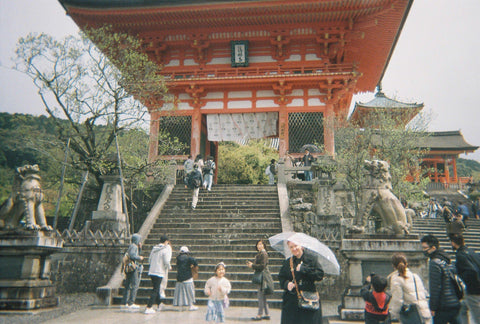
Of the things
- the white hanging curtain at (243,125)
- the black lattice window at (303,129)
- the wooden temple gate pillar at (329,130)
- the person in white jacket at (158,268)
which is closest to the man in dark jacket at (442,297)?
the person in white jacket at (158,268)

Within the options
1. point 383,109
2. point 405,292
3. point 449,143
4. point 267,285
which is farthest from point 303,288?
point 449,143

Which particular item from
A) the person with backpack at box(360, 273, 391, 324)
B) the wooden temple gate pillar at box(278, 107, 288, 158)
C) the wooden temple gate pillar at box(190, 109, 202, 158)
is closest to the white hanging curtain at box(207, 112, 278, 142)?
the wooden temple gate pillar at box(190, 109, 202, 158)

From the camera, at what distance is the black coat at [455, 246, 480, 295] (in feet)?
12.7

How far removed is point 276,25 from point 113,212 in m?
12.2

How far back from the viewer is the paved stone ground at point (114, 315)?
20.3 ft

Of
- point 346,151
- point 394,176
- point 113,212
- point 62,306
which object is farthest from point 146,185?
point 394,176

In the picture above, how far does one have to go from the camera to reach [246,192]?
13.5 meters

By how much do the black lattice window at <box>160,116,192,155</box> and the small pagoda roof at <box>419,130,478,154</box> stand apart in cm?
2030

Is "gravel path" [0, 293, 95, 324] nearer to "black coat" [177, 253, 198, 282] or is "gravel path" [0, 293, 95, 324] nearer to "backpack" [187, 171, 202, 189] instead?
"black coat" [177, 253, 198, 282]

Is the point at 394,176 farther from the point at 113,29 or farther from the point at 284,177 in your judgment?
the point at 113,29

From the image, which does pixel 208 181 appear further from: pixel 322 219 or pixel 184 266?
pixel 184 266

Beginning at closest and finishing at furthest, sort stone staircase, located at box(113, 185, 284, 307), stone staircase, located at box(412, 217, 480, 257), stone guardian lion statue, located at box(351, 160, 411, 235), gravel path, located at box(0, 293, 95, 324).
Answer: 1. gravel path, located at box(0, 293, 95, 324)
2. stone guardian lion statue, located at box(351, 160, 411, 235)
3. stone staircase, located at box(113, 185, 284, 307)
4. stone staircase, located at box(412, 217, 480, 257)

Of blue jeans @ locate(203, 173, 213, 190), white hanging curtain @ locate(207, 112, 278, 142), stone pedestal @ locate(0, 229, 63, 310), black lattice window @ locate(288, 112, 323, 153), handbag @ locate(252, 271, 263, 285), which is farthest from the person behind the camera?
white hanging curtain @ locate(207, 112, 278, 142)

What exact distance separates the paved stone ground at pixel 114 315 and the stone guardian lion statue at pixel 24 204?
1.73 metres
